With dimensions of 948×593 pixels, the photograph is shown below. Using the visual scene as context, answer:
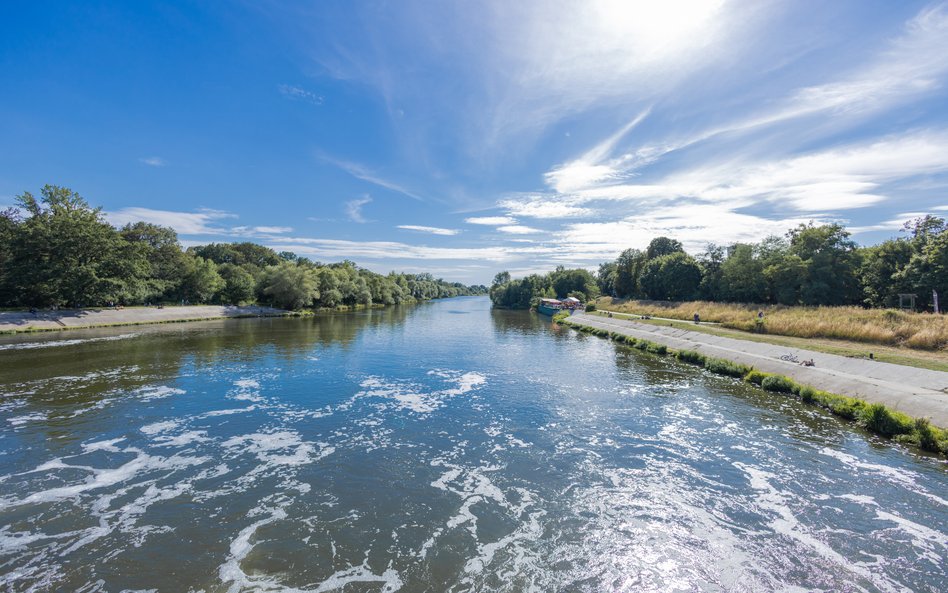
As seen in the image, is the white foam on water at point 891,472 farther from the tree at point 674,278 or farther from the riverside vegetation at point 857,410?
the tree at point 674,278

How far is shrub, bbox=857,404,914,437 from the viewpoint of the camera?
15.1 metres

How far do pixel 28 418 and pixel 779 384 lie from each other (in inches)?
1455

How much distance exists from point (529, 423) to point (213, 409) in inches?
594

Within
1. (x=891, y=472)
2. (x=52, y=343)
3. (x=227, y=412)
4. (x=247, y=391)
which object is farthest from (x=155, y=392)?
(x=891, y=472)

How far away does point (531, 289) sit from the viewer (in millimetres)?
135000

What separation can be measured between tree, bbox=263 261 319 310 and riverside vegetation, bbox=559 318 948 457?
80880 mm

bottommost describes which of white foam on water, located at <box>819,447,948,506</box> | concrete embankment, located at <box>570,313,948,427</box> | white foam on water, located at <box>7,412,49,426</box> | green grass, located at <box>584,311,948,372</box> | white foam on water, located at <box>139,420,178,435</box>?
white foam on water, located at <box>819,447,948,506</box>

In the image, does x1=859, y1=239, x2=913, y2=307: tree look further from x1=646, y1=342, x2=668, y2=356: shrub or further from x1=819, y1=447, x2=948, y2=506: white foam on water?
x1=819, y1=447, x2=948, y2=506: white foam on water

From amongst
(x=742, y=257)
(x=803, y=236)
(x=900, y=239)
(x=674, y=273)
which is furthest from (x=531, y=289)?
(x=900, y=239)

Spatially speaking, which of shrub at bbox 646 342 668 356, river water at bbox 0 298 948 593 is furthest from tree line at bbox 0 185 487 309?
shrub at bbox 646 342 668 356

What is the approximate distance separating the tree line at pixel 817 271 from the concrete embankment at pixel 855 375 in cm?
2258

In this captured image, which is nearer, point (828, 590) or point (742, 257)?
point (828, 590)

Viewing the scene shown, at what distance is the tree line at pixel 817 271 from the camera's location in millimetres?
37906

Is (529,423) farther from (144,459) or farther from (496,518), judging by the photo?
(144,459)
